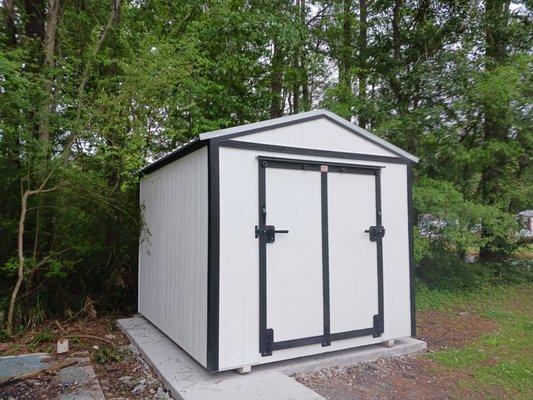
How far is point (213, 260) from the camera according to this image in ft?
10.7

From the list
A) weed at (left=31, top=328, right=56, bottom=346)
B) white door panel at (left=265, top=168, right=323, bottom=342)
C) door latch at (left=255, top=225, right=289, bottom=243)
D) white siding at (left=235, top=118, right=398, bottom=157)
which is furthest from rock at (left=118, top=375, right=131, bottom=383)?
white siding at (left=235, top=118, right=398, bottom=157)

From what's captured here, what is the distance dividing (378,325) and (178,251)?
206cm

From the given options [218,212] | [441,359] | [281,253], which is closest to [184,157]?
[218,212]

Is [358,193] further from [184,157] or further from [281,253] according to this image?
[184,157]

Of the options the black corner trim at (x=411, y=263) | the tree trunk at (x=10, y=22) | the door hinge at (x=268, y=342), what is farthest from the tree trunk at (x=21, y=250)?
the black corner trim at (x=411, y=263)

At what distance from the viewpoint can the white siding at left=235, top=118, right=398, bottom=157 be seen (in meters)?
3.62

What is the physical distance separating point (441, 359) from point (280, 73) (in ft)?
21.2

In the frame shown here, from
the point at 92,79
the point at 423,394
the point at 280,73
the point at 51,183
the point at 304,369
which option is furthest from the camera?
the point at 280,73

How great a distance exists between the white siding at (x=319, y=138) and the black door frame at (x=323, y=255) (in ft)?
0.52

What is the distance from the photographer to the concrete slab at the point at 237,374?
9.91 ft

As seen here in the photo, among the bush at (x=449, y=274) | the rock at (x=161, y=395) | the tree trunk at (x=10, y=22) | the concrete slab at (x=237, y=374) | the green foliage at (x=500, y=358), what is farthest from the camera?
the bush at (x=449, y=274)

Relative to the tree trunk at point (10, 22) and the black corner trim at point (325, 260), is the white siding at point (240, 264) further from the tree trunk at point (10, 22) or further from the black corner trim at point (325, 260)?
the tree trunk at point (10, 22)

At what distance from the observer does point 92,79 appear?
20.0 ft

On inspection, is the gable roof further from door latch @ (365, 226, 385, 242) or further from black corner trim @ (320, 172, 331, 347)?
door latch @ (365, 226, 385, 242)
